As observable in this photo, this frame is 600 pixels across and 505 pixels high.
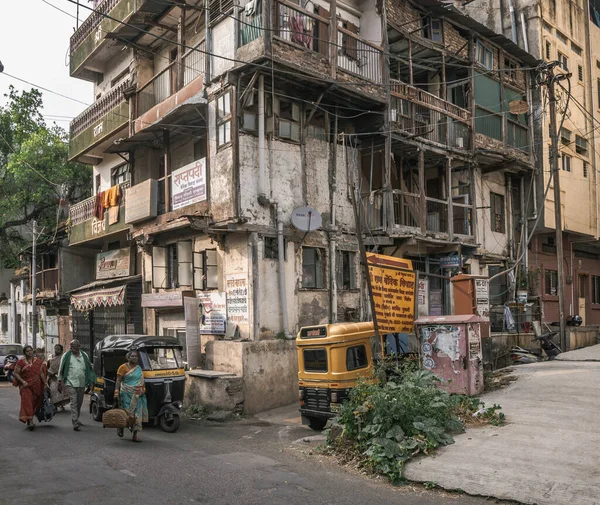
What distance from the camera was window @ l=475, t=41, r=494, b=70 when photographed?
20359mm

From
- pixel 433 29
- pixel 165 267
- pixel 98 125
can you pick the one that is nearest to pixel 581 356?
pixel 433 29

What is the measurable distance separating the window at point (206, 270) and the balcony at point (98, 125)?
6061mm

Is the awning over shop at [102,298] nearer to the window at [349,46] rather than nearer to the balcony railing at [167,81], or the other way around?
the balcony railing at [167,81]

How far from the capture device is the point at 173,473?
767cm

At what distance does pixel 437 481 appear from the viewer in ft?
23.6

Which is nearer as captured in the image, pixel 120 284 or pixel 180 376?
pixel 180 376

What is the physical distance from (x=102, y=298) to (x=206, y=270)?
5244mm

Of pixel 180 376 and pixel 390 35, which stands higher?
pixel 390 35

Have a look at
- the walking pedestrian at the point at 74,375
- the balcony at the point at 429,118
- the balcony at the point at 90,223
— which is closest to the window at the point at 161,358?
the walking pedestrian at the point at 74,375

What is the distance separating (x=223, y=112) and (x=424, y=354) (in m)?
7.92

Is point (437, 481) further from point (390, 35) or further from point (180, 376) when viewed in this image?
point (390, 35)

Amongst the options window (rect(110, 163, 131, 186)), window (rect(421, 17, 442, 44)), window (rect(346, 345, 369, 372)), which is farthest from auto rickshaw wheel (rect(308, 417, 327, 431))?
window (rect(421, 17, 442, 44))

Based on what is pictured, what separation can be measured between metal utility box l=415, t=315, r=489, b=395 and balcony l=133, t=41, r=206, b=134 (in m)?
8.96

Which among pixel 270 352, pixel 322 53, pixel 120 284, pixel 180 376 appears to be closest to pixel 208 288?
pixel 270 352
